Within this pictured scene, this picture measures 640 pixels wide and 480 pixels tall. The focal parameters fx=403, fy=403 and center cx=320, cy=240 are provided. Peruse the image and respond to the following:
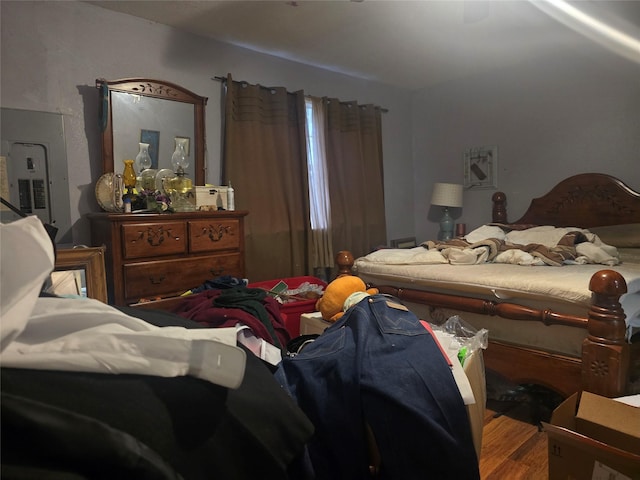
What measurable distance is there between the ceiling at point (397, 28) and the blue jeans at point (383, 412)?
→ 7.11ft

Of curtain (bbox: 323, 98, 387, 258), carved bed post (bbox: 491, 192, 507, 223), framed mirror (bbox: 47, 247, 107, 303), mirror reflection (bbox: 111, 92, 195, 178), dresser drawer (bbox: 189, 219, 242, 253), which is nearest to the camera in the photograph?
framed mirror (bbox: 47, 247, 107, 303)

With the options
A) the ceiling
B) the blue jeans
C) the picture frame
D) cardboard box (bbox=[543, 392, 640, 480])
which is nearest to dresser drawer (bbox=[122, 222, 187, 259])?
the ceiling

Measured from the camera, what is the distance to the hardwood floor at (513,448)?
5.13 feet

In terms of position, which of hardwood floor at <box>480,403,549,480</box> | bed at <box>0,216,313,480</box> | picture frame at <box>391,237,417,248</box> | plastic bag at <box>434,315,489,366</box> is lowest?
hardwood floor at <box>480,403,549,480</box>

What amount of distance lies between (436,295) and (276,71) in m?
2.30

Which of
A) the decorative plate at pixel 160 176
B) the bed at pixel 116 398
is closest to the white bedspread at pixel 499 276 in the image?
the decorative plate at pixel 160 176

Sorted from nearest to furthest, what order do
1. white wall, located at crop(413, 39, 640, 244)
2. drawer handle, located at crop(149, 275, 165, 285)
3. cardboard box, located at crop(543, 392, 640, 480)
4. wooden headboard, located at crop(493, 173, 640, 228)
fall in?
cardboard box, located at crop(543, 392, 640, 480) < drawer handle, located at crop(149, 275, 165, 285) < wooden headboard, located at crop(493, 173, 640, 228) < white wall, located at crop(413, 39, 640, 244)

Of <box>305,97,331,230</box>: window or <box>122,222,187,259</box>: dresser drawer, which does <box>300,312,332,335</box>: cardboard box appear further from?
<box>305,97,331,230</box>: window

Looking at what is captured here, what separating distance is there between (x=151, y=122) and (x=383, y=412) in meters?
2.45

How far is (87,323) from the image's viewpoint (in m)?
0.54

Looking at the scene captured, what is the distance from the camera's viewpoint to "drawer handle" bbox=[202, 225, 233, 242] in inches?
96.5

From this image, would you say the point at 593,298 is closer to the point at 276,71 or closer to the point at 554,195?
the point at 554,195

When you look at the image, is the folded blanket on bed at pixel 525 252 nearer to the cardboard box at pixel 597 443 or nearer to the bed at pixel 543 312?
the bed at pixel 543 312

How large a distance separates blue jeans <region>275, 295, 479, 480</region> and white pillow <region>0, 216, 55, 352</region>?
1.76 ft
